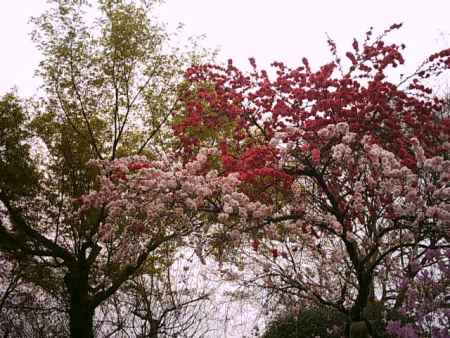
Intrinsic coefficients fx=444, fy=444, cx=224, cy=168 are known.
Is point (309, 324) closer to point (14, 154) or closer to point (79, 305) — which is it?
point (79, 305)

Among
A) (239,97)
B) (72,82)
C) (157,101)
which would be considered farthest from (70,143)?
(239,97)

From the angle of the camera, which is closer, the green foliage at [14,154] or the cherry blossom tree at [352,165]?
the cherry blossom tree at [352,165]

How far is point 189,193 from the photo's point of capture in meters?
4.63

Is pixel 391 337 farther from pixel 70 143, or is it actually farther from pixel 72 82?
pixel 72 82

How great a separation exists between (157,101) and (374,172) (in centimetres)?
604

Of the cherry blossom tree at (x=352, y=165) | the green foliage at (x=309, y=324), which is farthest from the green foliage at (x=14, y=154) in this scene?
the green foliage at (x=309, y=324)

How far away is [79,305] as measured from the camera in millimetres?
8312

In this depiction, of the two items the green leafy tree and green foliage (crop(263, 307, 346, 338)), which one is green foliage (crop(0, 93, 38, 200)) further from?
green foliage (crop(263, 307, 346, 338))

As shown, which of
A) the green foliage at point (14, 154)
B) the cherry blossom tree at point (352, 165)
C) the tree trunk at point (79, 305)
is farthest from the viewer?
the green foliage at point (14, 154)

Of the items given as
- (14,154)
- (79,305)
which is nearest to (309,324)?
(79,305)

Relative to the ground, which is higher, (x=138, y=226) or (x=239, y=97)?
(x=239, y=97)

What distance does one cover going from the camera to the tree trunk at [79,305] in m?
8.20

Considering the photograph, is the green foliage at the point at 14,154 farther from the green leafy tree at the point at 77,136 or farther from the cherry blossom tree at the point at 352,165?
the cherry blossom tree at the point at 352,165

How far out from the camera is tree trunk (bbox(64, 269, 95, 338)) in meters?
8.20
